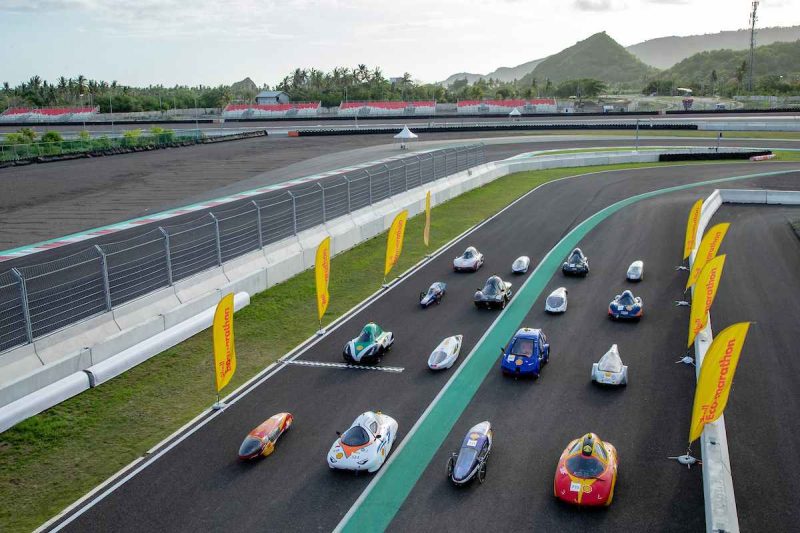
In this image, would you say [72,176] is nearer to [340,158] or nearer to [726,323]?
[340,158]

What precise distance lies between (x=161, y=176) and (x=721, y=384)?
45298 millimetres

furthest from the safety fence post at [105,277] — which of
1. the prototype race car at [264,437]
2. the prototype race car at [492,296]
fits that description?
the prototype race car at [492,296]

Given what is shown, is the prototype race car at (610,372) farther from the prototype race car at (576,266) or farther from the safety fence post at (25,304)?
the safety fence post at (25,304)

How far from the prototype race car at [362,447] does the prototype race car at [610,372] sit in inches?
256

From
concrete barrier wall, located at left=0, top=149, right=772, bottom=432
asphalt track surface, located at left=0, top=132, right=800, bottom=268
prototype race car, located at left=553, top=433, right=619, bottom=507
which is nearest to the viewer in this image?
prototype race car, located at left=553, top=433, right=619, bottom=507

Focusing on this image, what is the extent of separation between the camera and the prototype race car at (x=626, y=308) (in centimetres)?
2306

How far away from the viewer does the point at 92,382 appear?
18.3 metres

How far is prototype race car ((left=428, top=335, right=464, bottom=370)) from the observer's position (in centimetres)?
1947

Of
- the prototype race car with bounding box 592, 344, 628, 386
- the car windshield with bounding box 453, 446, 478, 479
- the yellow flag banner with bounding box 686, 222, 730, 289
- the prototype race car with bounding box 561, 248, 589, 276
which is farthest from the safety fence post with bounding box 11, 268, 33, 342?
the yellow flag banner with bounding box 686, 222, 730, 289

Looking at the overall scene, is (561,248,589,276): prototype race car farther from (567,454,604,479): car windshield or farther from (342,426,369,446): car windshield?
(342,426,369,446): car windshield

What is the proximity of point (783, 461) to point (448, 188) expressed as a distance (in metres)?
31.9

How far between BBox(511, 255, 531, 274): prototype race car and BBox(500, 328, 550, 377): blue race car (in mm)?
8945

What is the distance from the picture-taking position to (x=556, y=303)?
23.9 m

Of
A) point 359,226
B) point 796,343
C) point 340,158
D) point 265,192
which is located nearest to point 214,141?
point 340,158
